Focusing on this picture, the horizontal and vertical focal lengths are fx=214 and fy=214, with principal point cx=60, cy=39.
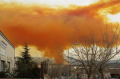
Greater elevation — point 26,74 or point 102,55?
point 102,55

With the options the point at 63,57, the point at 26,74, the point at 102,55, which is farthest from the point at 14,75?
the point at 102,55

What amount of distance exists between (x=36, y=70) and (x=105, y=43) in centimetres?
1848

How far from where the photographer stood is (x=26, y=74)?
128 ft

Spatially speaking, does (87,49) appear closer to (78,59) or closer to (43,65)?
(78,59)

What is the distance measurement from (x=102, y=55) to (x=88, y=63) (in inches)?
99.4

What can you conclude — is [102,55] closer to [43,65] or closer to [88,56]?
[88,56]

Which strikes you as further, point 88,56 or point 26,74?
point 26,74

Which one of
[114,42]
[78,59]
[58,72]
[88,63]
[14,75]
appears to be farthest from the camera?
[58,72]

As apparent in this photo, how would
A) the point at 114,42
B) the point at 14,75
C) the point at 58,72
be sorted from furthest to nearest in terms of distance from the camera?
the point at 58,72, the point at 14,75, the point at 114,42

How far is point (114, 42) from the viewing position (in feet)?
82.6

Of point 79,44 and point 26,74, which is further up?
point 79,44

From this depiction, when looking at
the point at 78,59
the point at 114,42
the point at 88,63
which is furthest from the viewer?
the point at 78,59

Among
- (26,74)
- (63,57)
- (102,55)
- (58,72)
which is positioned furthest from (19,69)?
(58,72)

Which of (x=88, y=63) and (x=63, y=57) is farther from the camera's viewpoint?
(x=63, y=57)
